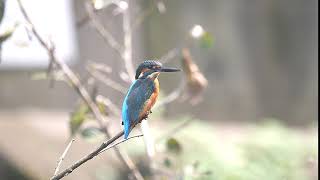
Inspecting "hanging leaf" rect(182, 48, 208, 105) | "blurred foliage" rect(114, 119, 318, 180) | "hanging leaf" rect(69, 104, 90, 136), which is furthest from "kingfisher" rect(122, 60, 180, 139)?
"blurred foliage" rect(114, 119, 318, 180)

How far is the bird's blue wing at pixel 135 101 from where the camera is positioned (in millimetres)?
1385

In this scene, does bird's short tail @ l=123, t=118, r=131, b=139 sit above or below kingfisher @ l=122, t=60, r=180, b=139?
below

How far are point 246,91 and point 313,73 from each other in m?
0.64

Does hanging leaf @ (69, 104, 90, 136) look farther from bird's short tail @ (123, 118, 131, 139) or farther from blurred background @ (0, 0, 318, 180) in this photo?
blurred background @ (0, 0, 318, 180)

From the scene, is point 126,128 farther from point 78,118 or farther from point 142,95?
point 78,118

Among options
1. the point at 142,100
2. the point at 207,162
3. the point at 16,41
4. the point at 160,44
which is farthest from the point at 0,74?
the point at 142,100

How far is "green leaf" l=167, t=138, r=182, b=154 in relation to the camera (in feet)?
8.47

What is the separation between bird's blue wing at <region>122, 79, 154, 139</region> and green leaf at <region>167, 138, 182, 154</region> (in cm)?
118

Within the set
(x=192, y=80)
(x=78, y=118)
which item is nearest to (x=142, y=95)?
(x=192, y=80)

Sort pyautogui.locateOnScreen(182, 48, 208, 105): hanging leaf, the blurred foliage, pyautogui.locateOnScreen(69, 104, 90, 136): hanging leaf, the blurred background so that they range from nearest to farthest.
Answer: pyautogui.locateOnScreen(182, 48, 208, 105): hanging leaf < pyautogui.locateOnScreen(69, 104, 90, 136): hanging leaf < the blurred foliage < the blurred background

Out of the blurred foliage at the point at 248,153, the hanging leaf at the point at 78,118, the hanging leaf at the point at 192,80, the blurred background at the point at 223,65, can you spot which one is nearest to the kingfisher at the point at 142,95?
the hanging leaf at the point at 192,80

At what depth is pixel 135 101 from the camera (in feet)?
4.62

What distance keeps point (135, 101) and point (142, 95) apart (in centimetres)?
2

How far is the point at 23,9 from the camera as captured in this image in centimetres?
238
